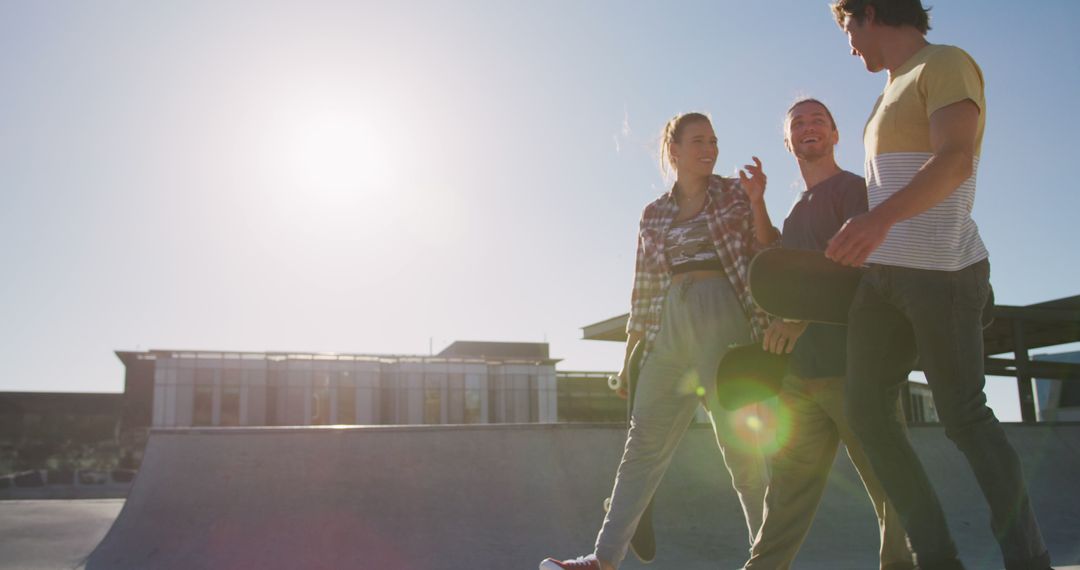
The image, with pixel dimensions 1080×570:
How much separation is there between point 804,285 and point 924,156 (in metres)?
0.51

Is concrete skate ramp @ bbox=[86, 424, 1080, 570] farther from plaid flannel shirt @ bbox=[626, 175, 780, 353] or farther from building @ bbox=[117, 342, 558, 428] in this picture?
building @ bbox=[117, 342, 558, 428]

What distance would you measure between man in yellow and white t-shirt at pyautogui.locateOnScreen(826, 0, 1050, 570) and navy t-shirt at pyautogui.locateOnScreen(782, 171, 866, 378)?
380 millimetres

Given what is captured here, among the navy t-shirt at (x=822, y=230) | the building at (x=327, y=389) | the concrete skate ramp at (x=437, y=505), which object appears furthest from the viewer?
the building at (x=327, y=389)

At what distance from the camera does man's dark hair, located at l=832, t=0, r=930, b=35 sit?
8.60 feet

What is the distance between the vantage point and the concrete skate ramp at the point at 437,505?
536 centimetres

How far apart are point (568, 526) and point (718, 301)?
3.03m

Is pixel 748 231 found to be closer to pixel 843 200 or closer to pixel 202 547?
pixel 843 200

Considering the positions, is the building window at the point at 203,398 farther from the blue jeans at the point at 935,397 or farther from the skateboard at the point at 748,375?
the blue jeans at the point at 935,397

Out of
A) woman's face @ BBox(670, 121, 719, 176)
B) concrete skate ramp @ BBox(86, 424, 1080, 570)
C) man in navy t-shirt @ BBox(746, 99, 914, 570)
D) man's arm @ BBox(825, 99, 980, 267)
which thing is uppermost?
woman's face @ BBox(670, 121, 719, 176)

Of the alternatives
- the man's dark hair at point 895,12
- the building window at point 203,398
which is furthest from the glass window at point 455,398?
the man's dark hair at point 895,12

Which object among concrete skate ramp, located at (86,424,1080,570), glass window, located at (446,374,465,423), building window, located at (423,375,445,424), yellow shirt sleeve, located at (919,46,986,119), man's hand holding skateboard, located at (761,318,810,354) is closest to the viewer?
yellow shirt sleeve, located at (919,46,986,119)

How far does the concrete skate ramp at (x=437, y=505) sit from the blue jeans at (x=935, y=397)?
294 cm

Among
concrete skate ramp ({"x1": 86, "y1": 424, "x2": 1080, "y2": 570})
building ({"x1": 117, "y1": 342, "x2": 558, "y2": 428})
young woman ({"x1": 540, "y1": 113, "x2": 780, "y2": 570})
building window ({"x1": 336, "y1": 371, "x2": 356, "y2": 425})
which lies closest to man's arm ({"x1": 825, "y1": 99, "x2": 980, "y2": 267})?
young woman ({"x1": 540, "y1": 113, "x2": 780, "y2": 570})

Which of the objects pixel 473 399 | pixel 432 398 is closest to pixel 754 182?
pixel 432 398
